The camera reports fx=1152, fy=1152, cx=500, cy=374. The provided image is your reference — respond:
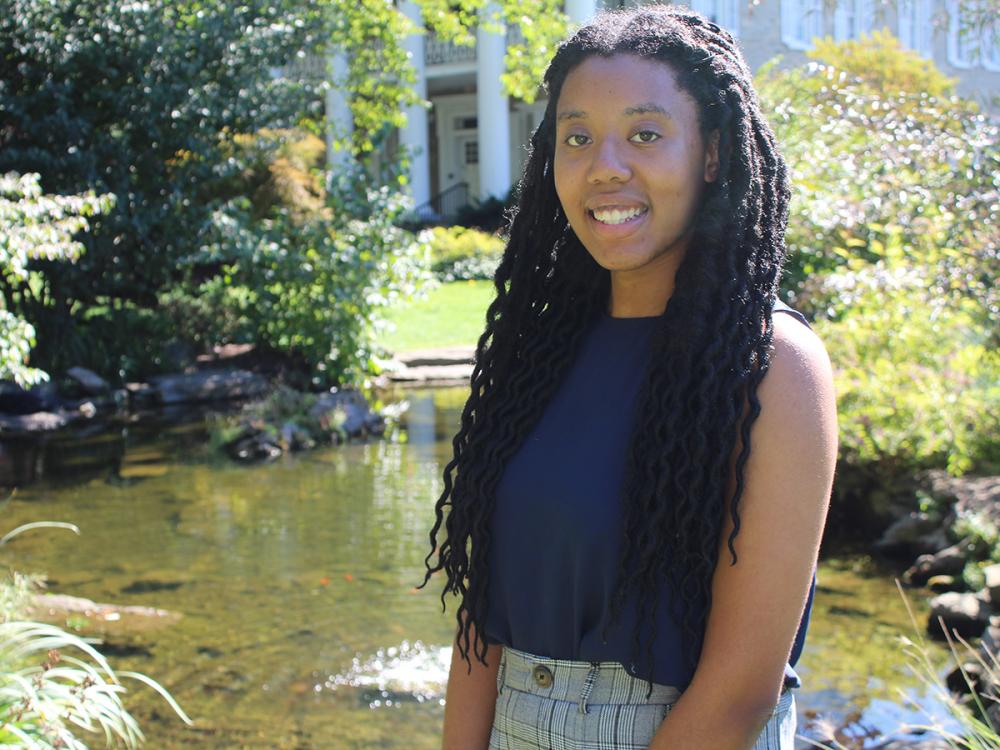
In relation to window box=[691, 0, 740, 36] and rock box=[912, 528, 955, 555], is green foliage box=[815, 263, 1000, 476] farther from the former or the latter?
window box=[691, 0, 740, 36]

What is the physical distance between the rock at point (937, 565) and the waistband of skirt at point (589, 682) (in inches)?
221

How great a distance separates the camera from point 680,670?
1852 mm

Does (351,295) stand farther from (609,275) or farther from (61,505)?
(609,275)

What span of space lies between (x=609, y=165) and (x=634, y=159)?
0.14ft

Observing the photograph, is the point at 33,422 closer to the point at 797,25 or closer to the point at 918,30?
the point at 797,25

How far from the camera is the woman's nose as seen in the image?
1965 millimetres

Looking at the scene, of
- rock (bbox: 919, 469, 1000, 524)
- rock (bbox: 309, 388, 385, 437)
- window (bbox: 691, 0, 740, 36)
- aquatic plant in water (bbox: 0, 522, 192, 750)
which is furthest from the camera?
window (bbox: 691, 0, 740, 36)

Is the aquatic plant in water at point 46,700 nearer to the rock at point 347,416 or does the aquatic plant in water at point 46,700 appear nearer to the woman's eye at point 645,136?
the woman's eye at point 645,136

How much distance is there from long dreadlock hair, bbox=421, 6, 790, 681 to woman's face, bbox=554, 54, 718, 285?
1.0 inches

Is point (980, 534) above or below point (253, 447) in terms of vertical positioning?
above

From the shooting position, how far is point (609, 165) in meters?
1.97

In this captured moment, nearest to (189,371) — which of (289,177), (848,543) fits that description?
(289,177)

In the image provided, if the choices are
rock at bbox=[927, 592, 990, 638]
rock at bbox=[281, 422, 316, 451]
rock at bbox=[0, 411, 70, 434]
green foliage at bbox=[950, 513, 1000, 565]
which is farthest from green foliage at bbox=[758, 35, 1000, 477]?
rock at bbox=[0, 411, 70, 434]

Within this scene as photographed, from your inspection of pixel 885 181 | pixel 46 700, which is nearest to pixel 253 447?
pixel 885 181
